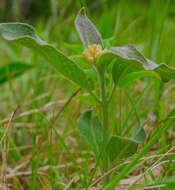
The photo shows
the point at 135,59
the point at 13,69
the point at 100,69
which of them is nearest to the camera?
the point at 135,59

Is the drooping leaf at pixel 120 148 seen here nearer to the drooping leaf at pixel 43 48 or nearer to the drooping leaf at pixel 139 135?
the drooping leaf at pixel 139 135

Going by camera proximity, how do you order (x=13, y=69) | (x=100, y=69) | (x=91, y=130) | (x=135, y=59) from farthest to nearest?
1. (x=13, y=69)
2. (x=91, y=130)
3. (x=100, y=69)
4. (x=135, y=59)

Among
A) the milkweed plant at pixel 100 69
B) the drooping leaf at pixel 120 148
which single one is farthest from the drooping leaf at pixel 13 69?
the drooping leaf at pixel 120 148

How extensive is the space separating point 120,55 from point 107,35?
1.27 feet

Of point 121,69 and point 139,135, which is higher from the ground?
point 121,69

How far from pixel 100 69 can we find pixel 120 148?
176 mm

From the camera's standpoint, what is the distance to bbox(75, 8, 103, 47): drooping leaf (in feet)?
1.98

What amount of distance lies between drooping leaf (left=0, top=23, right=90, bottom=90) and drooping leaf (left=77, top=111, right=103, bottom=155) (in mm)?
136

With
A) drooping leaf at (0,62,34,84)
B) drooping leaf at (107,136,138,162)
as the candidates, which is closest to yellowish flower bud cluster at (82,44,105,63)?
drooping leaf at (107,136,138,162)

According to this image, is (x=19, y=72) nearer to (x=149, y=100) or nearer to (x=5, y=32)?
(x=149, y=100)

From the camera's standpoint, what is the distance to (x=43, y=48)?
1.69 feet

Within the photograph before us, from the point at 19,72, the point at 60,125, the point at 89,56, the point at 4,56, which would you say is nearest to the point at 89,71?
the point at 89,56

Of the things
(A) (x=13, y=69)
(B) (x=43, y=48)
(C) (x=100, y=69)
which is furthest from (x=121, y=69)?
(A) (x=13, y=69)

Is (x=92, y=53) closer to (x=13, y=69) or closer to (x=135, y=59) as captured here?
(x=135, y=59)
